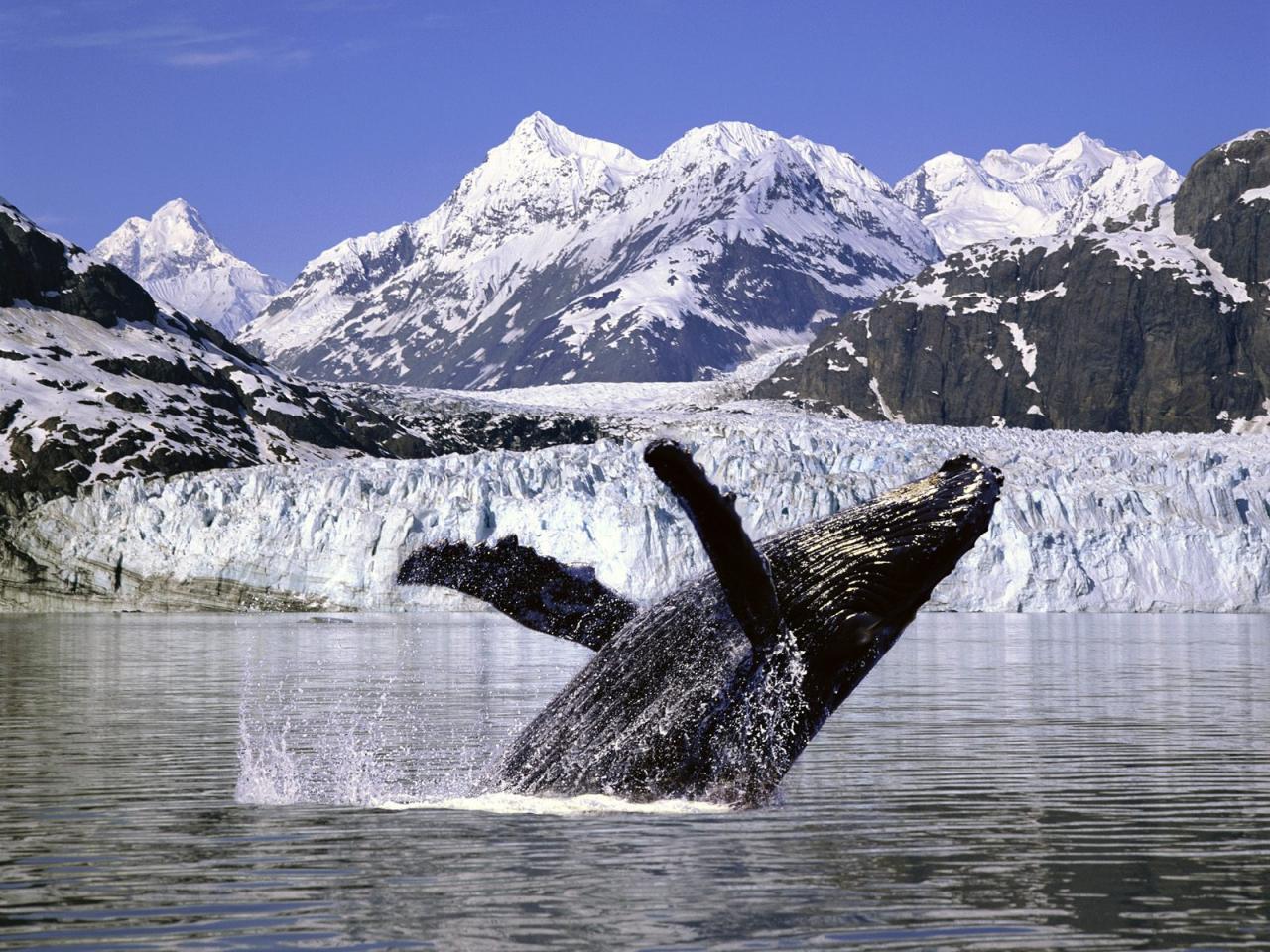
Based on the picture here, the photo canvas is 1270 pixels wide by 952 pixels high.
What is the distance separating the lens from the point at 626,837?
32.0 feet

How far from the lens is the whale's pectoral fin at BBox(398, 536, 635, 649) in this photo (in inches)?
406

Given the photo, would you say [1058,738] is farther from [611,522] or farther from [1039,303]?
[1039,303]

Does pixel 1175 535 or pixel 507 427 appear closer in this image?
pixel 1175 535

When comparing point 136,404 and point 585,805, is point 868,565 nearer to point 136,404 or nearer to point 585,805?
point 585,805

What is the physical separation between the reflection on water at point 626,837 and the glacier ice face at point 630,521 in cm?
3199

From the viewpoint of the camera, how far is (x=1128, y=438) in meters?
76.9

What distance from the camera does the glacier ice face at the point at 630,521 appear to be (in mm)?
55281

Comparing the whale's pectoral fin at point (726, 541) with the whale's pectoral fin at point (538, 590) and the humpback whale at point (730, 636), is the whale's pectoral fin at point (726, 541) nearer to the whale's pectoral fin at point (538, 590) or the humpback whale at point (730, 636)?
the humpback whale at point (730, 636)

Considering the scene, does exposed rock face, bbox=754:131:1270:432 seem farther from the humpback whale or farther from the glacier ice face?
the humpback whale

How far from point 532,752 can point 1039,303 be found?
19107 cm

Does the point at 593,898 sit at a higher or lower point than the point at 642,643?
lower

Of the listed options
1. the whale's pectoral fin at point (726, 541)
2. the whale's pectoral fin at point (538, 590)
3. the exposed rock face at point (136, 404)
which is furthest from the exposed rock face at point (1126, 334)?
the whale's pectoral fin at point (726, 541)

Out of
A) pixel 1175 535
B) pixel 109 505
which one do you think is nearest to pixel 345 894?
pixel 1175 535

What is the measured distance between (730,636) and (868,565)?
917mm
